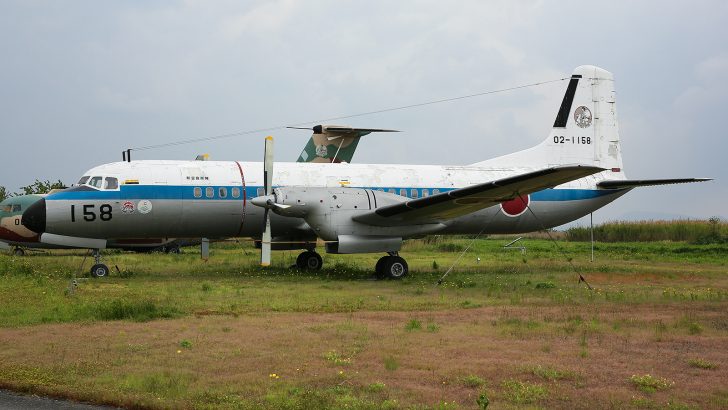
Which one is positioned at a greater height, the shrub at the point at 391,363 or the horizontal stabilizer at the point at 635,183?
the horizontal stabilizer at the point at 635,183

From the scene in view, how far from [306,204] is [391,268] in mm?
2952

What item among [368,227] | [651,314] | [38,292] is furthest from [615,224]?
[38,292]

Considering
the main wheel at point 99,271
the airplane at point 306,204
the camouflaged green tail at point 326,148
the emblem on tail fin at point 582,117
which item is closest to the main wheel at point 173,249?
the camouflaged green tail at point 326,148

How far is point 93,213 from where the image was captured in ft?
65.0

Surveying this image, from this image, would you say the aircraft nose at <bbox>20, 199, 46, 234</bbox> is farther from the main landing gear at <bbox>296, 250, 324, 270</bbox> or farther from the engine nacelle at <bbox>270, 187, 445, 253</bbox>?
the main landing gear at <bbox>296, 250, 324, 270</bbox>

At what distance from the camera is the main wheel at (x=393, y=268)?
20.4 m

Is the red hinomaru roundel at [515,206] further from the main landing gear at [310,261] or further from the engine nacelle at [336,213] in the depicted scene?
the main landing gear at [310,261]

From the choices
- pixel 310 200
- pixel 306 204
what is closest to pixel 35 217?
pixel 306 204

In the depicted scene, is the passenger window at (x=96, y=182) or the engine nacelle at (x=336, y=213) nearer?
the engine nacelle at (x=336, y=213)

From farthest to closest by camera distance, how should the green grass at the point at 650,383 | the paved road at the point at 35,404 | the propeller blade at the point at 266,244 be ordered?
the propeller blade at the point at 266,244 < the green grass at the point at 650,383 < the paved road at the point at 35,404

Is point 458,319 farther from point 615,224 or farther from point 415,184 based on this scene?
point 615,224

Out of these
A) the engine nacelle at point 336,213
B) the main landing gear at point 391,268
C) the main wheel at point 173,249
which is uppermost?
the engine nacelle at point 336,213

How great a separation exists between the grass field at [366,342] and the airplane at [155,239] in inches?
210

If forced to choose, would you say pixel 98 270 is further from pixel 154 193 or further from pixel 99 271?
pixel 154 193
